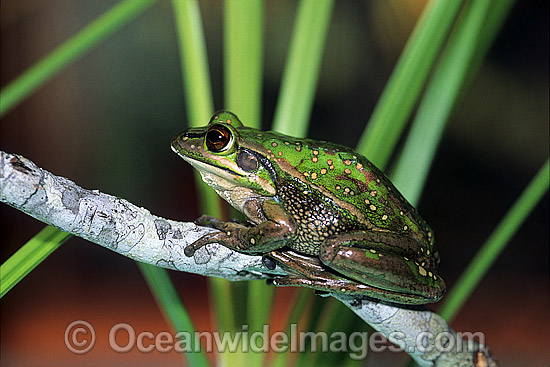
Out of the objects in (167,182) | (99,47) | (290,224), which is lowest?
(290,224)

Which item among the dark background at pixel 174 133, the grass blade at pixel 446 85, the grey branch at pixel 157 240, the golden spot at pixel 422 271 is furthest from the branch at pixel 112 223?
the dark background at pixel 174 133

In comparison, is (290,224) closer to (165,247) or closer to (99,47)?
(165,247)

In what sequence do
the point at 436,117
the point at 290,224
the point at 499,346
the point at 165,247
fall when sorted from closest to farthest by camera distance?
1. the point at 165,247
2. the point at 290,224
3. the point at 436,117
4. the point at 499,346

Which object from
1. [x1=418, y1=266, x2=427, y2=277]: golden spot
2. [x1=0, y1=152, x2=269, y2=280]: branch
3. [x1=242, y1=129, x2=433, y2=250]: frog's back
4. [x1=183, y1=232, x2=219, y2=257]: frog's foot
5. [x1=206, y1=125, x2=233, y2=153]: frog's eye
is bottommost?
[x1=0, y1=152, x2=269, y2=280]: branch

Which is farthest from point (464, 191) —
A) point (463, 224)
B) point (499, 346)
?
point (499, 346)

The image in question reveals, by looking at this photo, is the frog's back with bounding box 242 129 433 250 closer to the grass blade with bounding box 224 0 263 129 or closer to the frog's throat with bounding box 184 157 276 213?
the frog's throat with bounding box 184 157 276 213

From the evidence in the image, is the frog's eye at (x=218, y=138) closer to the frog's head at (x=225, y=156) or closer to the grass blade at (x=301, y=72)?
the frog's head at (x=225, y=156)
